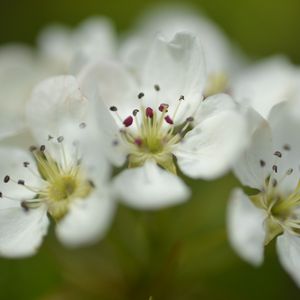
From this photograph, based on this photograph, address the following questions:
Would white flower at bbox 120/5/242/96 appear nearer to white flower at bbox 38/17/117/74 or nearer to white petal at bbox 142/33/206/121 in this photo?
white flower at bbox 38/17/117/74

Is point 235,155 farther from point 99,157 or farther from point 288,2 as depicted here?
point 288,2

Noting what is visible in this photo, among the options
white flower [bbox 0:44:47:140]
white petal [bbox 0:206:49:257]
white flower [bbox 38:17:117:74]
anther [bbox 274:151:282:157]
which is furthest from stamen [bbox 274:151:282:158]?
white flower [bbox 0:44:47:140]

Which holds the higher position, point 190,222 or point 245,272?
point 190,222

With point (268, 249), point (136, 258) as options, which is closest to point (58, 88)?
point (136, 258)

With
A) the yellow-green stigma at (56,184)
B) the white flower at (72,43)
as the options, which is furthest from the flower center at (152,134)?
the white flower at (72,43)

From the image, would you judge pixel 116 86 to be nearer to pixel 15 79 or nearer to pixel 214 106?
pixel 214 106

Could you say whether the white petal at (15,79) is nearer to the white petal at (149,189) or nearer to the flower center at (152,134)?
the flower center at (152,134)

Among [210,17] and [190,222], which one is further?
[210,17]
